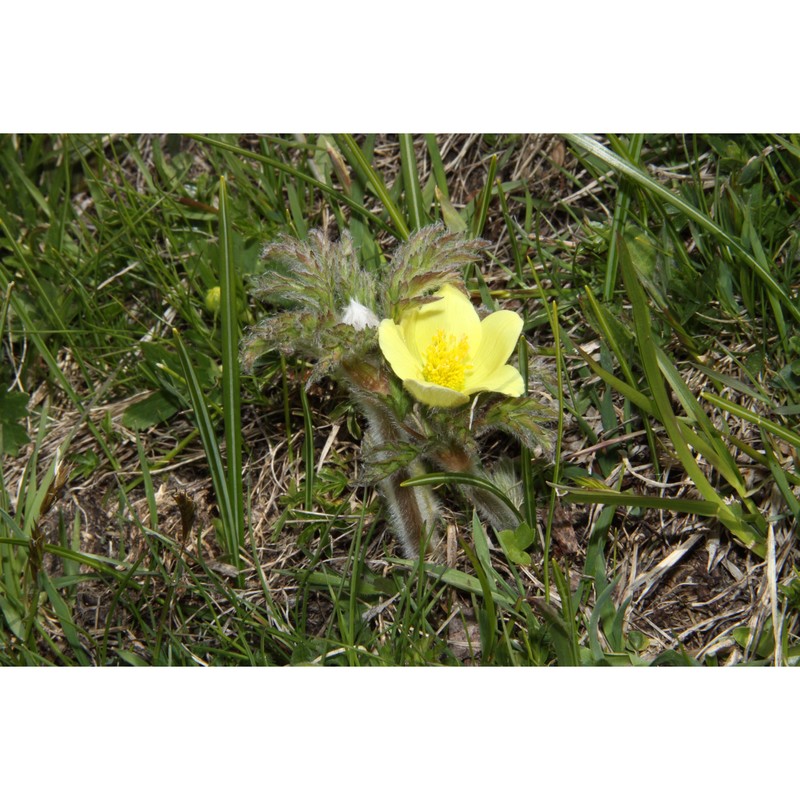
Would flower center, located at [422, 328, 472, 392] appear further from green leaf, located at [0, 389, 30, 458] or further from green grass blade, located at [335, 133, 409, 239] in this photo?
green leaf, located at [0, 389, 30, 458]

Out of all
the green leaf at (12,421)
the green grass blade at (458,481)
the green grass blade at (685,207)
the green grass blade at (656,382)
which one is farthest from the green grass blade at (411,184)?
the green leaf at (12,421)

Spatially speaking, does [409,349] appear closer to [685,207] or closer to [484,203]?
[484,203]

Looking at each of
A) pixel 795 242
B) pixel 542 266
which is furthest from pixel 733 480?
pixel 542 266

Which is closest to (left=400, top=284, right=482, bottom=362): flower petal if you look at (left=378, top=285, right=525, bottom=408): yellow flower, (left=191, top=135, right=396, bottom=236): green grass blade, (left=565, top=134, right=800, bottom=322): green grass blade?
(left=378, top=285, right=525, bottom=408): yellow flower

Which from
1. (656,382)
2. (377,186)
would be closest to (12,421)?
(377,186)

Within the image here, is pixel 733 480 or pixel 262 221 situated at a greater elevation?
pixel 262 221

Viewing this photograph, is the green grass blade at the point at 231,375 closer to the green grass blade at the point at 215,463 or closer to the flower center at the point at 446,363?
the green grass blade at the point at 215,463

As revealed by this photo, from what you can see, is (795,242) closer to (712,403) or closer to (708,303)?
(708,303)
